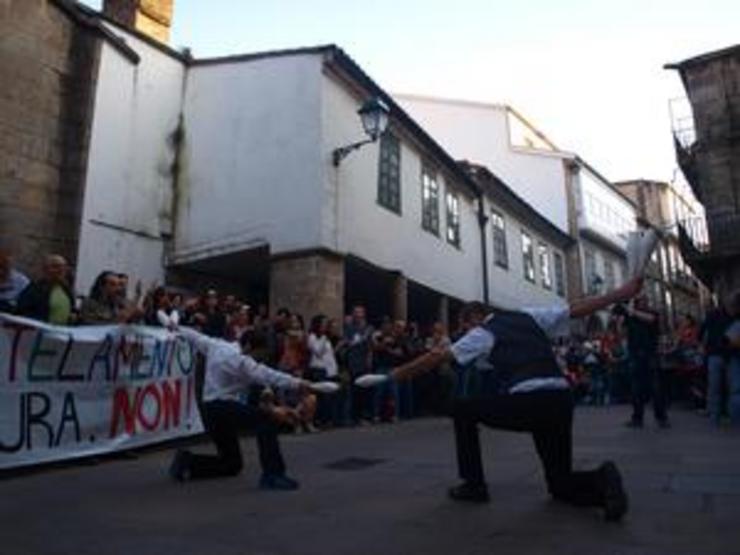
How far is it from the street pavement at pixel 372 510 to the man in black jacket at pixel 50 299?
5.17ft

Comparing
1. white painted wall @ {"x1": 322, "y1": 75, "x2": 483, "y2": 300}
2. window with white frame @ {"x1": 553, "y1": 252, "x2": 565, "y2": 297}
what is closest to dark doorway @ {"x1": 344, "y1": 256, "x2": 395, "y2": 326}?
white painted wall @ {"x1": 322, "y1": 75, "x2": 483, "y2": 300}

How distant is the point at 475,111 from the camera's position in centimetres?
3969

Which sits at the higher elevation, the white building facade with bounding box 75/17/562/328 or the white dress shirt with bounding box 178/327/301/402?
the white building facade with bounding box 75/17/562/328

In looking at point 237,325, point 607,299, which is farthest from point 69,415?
point 607,299

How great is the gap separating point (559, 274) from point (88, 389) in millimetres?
31519

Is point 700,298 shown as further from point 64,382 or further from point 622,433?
point 64,382

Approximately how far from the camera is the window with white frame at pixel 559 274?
3762 centimetres

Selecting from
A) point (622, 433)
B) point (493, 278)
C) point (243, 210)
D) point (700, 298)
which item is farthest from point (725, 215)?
point (700, 298)

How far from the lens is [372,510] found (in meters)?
5.89

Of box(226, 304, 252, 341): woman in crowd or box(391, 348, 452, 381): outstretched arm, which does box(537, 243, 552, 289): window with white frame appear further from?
box(391, 348, 452, 381): outstretched arm

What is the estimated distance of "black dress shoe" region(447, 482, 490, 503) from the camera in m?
6.08

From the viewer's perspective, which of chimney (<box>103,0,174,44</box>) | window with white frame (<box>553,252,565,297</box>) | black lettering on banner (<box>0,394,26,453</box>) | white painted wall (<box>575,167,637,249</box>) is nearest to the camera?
black lettering on banner (<box>0,394,26,453</box>)

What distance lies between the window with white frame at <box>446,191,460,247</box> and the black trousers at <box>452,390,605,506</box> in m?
19.2

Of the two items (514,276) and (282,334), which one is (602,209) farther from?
(282,334)
